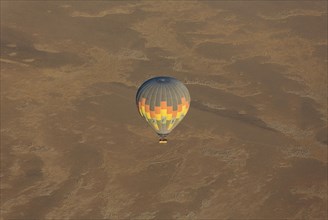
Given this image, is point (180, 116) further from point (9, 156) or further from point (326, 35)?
point (326, 35)

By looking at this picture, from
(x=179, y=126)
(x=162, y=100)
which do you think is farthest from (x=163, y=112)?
(x=179, y=126)

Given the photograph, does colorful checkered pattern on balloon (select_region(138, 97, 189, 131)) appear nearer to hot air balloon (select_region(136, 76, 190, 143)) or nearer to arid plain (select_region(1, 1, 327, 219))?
hot air balloon (select_region(136, 76, 190, 143))

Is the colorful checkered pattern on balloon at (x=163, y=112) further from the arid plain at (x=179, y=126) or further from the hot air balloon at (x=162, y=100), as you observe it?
the arid plain at (x=179, y=126)

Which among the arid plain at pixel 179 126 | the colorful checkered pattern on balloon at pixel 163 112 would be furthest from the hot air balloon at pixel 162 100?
the arid plain at pixel 179 126

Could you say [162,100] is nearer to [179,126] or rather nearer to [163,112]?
[163,112]

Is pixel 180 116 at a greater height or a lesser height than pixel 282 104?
greater

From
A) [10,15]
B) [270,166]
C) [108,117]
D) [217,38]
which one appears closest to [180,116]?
[270,166]
